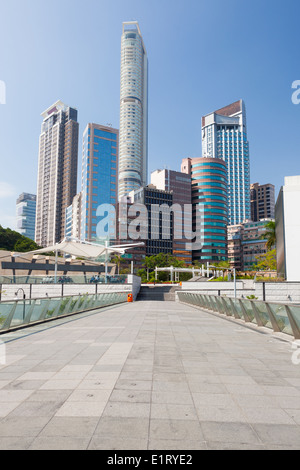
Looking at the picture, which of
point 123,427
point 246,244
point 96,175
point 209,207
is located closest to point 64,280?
point 123,427

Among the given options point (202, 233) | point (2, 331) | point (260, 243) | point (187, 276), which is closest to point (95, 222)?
point (202, 233)

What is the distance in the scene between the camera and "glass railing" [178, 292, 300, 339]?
31.6 ft

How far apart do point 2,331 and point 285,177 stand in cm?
4232

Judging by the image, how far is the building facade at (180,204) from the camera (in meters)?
147

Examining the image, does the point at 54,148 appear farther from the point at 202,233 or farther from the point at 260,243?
the point at 260,243

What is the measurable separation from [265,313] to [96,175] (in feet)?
492

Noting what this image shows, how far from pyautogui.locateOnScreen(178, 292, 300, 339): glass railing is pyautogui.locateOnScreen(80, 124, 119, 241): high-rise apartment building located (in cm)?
13387

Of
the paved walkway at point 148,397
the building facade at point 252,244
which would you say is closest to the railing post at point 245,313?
the paved walkway at point 148,397

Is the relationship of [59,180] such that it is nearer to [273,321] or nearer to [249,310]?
[249,310]

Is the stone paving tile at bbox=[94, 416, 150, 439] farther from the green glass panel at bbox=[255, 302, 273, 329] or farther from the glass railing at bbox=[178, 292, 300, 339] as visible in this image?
the green glass panel at bbox=[255, 302, 273, 329]

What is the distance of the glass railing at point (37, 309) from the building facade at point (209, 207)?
423ft

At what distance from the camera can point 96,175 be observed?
15638cm

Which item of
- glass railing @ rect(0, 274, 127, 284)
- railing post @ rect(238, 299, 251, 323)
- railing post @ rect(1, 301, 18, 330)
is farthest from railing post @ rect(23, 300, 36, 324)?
glass railing @ rect(0, 274, 127, 284)
